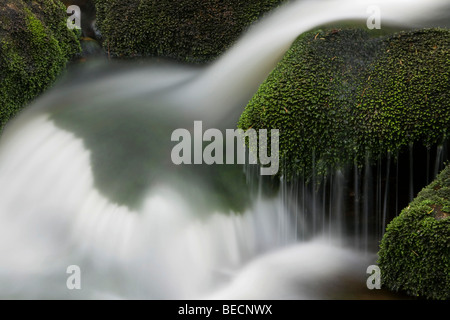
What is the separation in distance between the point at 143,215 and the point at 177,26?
2328 mm

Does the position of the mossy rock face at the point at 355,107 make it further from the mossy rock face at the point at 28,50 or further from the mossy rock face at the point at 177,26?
the mossy rock face at the point at 28,50

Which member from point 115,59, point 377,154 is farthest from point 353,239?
point 115,59

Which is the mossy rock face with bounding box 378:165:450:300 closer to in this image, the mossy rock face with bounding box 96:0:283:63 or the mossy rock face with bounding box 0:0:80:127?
the mossy rock face with bounding box 96:0:283:63

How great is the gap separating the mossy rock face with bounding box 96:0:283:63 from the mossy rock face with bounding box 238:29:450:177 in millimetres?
1375

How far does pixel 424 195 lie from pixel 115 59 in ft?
11.3

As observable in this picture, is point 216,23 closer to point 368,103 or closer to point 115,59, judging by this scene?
point 115,59

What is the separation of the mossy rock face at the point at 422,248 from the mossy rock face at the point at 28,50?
3349 millimetres

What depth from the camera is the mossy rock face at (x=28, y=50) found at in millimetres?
5520

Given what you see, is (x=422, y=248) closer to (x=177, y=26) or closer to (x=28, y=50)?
(x=177, y=26)

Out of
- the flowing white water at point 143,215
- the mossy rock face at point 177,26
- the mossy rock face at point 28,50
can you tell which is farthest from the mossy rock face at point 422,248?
the mossy rock face at point 28,50

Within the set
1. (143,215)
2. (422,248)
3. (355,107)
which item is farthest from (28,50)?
(422,248)

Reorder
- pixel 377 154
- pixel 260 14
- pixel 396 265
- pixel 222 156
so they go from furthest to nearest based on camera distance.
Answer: pixel 260 14 < pixel 222 156 < pixel 377 154 < pixel 396 265

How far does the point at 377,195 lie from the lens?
4785 mm

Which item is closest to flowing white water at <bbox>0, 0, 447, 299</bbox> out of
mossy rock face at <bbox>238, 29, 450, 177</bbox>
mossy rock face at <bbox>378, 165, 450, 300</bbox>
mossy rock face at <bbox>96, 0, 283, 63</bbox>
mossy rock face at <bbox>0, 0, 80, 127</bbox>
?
mossy rock face at <bbox>0, 0, 80, 127</bbox>
